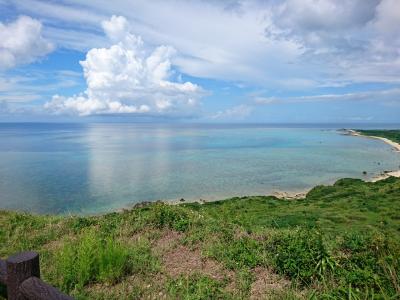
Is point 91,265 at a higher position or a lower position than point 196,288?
higher

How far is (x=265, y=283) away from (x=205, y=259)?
1.64 meters

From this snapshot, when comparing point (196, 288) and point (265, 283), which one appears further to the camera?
point (265, 283)

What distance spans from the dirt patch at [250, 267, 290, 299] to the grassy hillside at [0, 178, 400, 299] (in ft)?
0.06

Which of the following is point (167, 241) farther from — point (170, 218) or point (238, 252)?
point (238, 252)

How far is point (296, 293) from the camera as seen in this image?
5414mm

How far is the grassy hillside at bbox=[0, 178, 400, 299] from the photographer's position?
5.52 m

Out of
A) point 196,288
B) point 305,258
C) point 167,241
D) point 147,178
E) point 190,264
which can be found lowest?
point 147,178

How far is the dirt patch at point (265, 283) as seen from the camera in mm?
5605

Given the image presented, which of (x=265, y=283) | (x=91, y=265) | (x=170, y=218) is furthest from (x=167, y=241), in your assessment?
(x=265, y=283)

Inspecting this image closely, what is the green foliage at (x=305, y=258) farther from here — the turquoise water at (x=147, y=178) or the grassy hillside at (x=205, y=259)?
the turquoise water at (x=147, y=178)

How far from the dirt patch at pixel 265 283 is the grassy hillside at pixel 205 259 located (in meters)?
0.02

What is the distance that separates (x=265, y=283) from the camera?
593cm

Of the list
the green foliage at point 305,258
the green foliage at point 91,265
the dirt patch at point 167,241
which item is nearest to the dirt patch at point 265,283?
the green foliage at point 305,258

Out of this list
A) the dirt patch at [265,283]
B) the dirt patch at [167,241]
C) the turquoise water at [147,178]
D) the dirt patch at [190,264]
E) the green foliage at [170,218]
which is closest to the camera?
the dirt patch at [265,283]
